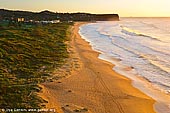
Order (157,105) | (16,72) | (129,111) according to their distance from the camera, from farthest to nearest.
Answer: (16,72) < (157,105) < (129,111)

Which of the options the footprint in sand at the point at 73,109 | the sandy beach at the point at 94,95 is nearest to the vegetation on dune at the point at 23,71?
the sandy beach at the point at 94,95

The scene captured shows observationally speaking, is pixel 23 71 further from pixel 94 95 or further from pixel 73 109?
pixel 73 109

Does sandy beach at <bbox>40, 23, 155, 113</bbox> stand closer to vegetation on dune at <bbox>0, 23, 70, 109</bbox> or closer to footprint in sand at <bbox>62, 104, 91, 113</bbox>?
footprint in sand at <bbox>62, 104, 91, 113</bbox>

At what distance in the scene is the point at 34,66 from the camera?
1638cm

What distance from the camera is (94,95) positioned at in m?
12.2

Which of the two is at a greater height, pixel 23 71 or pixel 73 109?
pixel 23 71

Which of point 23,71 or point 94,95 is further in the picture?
point 23,71

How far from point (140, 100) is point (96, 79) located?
3.48m

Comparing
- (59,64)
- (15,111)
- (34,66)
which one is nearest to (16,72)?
(34,66)

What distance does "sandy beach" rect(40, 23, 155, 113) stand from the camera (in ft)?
35.0

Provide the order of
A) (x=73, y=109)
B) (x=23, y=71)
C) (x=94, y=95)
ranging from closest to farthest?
(x=73, y=109) → (x=94, y=95) → (x=23, y=71)

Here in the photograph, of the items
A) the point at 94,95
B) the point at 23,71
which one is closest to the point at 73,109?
the point at 94,95

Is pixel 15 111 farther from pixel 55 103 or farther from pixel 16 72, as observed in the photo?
pixel 16 72

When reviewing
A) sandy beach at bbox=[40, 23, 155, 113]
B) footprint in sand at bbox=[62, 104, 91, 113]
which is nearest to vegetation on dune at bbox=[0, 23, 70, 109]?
sandy beach at bbox=[40, 23, 155, 113]
